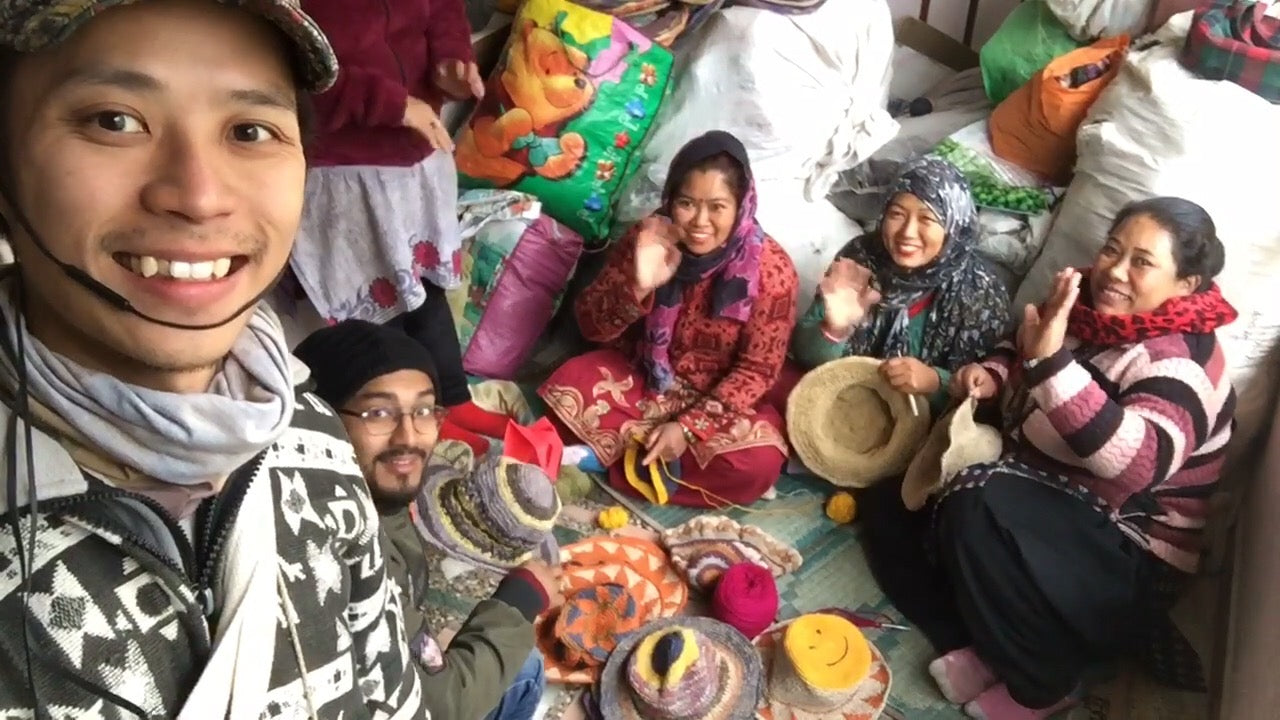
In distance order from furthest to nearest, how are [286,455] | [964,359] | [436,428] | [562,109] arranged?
1. [562,109]
2. [964,359]
3. [436,428]
4. [286,455]

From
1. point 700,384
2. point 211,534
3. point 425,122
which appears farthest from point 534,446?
point 211,534

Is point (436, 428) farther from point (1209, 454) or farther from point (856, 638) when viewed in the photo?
point (1209, 454)

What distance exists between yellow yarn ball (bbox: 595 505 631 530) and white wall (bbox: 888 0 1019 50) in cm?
152

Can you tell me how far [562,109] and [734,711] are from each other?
1234 millimetres

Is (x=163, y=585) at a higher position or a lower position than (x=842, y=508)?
higher

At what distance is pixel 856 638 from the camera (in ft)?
5.30

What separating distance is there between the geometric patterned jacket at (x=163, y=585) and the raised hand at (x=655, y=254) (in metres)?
1.06

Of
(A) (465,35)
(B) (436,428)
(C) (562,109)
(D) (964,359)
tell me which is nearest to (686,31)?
(C) (562,109)

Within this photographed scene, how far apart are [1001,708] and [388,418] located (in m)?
1.06

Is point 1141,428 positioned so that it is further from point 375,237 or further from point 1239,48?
point 375,237

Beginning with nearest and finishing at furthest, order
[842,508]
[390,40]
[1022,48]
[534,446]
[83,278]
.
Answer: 1. [83,278]
2. [390,40]
3. [534,446]
4. [842,508]
5. [1022,48]

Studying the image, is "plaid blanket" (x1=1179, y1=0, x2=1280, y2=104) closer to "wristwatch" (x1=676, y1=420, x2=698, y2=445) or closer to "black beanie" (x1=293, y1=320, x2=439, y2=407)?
"wristwatch" (x1=676, y1=420, x2=698, y2=445)

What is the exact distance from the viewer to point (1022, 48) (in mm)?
2154

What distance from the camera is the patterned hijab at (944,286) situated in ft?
5.88
